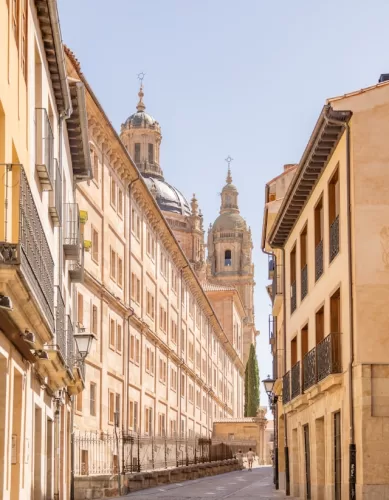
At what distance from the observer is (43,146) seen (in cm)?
1733

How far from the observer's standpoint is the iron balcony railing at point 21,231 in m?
11.6

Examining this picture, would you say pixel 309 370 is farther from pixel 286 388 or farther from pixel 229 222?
pixel 229 222

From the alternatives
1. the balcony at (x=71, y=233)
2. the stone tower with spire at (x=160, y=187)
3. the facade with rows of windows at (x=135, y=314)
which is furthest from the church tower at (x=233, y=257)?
the balcony at (x=71, y=233)

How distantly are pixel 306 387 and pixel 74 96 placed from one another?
9305mm

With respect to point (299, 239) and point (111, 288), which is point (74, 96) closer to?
point (299, 239)

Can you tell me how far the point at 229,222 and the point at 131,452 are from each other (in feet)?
422

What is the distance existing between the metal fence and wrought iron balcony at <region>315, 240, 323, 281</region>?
10386 millimetres

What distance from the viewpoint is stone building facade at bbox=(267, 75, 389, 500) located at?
20.1m

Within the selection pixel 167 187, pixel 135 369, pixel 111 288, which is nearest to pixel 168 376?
pixel 135 369

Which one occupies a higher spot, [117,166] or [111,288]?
[117,166]

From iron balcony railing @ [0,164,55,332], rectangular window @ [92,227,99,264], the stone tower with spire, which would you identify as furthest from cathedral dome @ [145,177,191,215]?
iron balcony railing @ [0,164,55,332]

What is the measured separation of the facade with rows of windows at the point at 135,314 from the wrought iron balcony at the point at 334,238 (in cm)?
954

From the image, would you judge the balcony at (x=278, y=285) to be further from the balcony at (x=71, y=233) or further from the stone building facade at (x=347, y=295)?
the balcony at (x=71, y=233)

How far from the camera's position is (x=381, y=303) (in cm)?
2053
